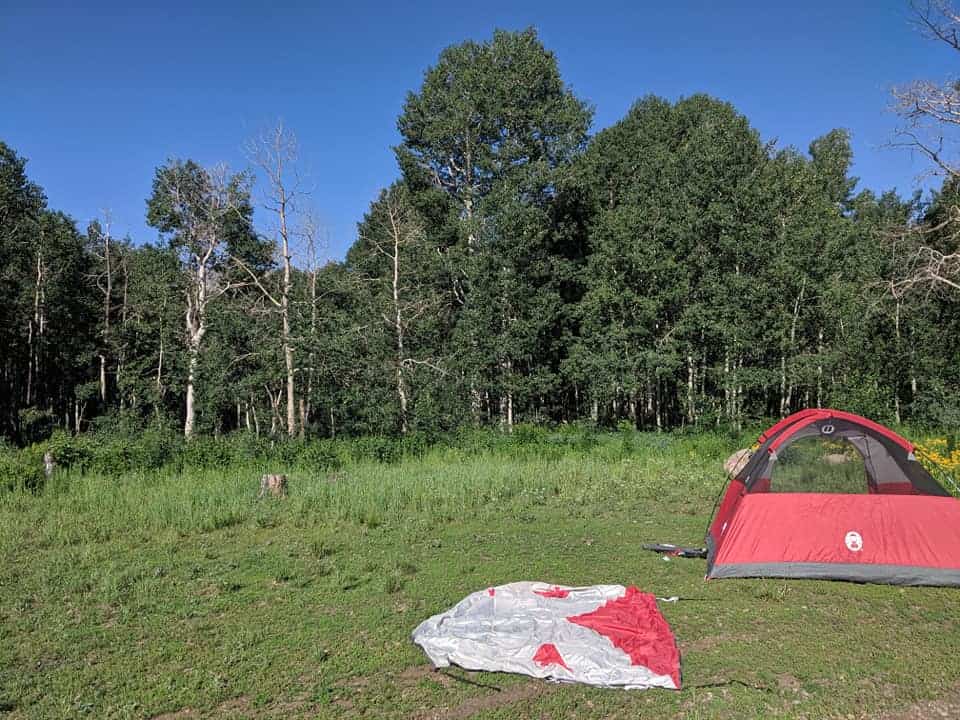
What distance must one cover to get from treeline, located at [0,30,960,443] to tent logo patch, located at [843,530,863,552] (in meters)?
13.5

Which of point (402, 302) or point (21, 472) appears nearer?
point (21, 472)

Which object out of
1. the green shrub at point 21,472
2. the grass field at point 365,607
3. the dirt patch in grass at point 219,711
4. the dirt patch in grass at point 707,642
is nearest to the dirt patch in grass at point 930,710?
the grass field at point 365,607

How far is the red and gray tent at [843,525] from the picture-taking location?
6.11 m

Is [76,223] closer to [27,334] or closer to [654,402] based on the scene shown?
[27,334]

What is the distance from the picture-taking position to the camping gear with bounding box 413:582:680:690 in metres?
4.07

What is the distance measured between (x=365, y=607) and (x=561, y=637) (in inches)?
74.4

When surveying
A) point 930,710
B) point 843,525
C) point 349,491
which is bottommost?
point 930,710

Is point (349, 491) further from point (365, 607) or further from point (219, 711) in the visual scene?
point (219, 711)

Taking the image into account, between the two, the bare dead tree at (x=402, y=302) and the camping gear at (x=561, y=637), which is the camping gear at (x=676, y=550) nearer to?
the camping gear at (x=561, y=637)

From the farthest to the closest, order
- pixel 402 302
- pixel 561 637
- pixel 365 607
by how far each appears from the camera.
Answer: pixel 402 302 < pixel 365 607 < pixel 561 637

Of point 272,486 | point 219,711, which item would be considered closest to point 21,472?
point 272,486

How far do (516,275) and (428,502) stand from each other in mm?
13160

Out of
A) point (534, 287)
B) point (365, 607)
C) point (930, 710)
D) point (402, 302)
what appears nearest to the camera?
point (930, 710)

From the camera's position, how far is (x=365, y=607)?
555 centimetres
